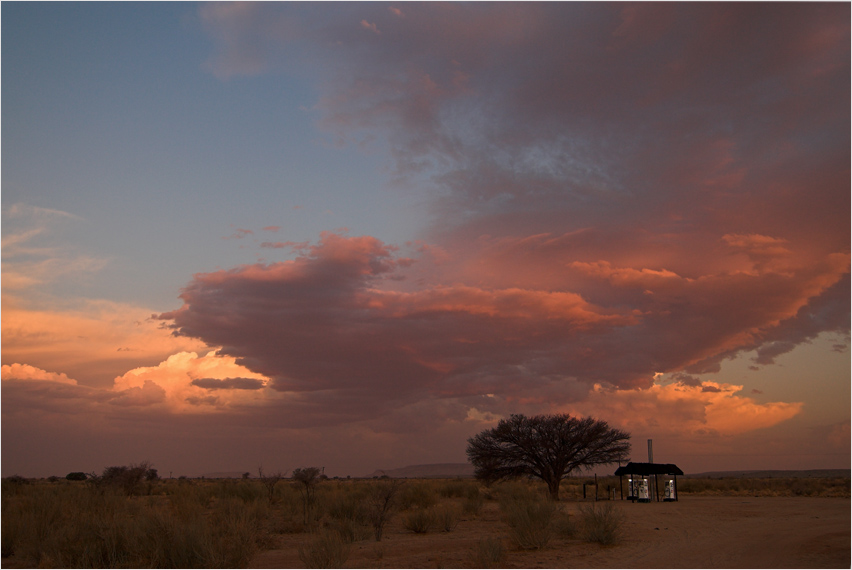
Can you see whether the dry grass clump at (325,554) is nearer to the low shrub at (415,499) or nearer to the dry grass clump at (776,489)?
the low shrub at (415,499)

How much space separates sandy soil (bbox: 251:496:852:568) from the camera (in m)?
15.0

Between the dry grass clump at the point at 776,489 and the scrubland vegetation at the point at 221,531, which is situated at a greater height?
the scrubland vegetation at the point at 221,531

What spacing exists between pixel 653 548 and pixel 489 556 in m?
5.40

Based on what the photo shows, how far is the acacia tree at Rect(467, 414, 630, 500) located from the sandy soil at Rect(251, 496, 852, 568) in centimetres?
1801

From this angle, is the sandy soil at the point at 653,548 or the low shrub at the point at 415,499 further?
the low shrub at the point at 415,499

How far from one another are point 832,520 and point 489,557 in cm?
1723

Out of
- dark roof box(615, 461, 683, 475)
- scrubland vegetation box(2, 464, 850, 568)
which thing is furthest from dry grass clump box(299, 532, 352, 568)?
dark roof box(615, 461, 683, 475)

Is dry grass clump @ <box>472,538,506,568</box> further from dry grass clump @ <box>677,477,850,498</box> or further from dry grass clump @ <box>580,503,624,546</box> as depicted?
dry grass clump @ <box>677,477,850,498</box>

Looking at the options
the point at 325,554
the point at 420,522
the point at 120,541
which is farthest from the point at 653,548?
the point at 120,541

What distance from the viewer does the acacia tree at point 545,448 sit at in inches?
1703

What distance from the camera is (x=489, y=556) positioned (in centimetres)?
1541

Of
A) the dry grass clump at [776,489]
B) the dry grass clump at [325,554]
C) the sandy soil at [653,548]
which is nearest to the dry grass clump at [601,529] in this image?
the sandy soil at [653,548]

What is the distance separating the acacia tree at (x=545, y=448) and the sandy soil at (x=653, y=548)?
18014 mm

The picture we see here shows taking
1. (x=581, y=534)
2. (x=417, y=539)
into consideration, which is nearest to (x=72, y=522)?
(x=417, y=539)
